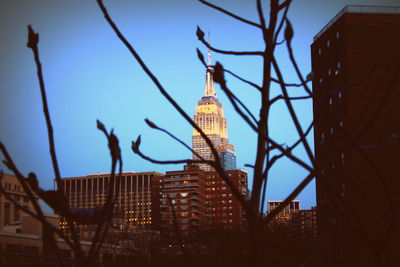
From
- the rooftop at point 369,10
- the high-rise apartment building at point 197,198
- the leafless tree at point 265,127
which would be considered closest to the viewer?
the leafless tree at point 265,127

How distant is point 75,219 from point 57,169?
0.09m

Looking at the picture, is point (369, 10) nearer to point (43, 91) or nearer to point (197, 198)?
point (43, 91)

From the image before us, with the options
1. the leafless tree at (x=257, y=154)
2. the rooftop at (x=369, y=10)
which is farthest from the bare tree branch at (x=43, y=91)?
the rooftop at (x=369, y=10)

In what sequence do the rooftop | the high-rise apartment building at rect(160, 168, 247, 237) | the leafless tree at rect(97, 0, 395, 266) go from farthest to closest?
1. the high-rise apartment building at rect(160, 168, 247, 237)
2. the rooftop
3. the leafless tree at rect(97, 0, 395, 266)

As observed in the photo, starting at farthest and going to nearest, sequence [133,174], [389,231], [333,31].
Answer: [133,174] → [333,31] → [389,231]

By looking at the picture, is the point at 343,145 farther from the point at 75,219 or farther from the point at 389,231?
the point at 75,219

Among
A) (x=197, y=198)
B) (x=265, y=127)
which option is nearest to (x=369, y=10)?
(x=265, y=127)

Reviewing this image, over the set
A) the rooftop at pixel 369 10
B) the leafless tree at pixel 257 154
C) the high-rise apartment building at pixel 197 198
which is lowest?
the leafless tree at pixel 257 154

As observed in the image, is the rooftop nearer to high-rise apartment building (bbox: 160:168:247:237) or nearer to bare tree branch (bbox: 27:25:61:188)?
bare tree branch (bbox: 27:25:61:188)

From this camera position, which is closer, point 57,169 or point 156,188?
point 57,169

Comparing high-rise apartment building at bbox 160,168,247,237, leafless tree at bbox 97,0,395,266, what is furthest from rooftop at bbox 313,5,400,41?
high-rise apartment building at bbox 160,168,247,237

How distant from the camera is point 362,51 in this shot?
43.8 metres

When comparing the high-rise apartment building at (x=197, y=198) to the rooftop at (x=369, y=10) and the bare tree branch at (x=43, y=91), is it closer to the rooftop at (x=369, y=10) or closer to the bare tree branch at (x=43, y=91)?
the rooftop at (x=369, y=10)

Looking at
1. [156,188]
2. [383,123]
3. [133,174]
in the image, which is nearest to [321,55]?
[383,123]
